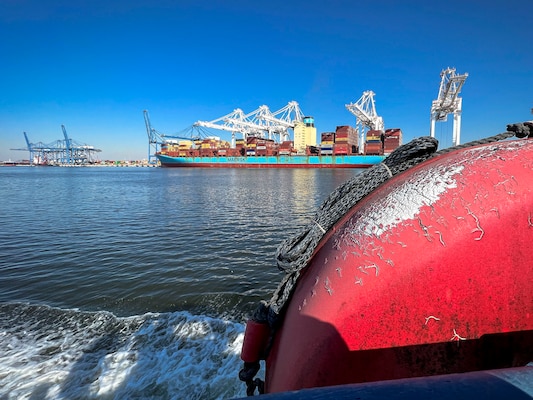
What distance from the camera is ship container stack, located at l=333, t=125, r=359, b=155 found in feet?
176

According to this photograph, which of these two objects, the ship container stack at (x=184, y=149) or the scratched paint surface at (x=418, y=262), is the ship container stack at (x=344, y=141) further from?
the scratched paint surface at (x=418, y=262)

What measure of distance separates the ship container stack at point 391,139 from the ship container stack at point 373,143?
883mm

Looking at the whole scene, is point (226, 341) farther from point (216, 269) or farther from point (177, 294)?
point (216, 269)

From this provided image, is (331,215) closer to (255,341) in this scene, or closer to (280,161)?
(255,341)

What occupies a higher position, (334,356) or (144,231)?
(334,356)

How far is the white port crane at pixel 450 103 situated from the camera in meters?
35.4

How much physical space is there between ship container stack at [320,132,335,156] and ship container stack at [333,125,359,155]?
0.92 meters

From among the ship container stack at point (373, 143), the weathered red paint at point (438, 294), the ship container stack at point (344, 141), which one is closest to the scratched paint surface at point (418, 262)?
the weathered red paint at point (438, 294)

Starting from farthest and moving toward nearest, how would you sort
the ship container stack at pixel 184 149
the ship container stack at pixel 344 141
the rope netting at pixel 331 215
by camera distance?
the ship container stack at pixel 184 149, the ship container stack at pixel 344 141, the rope netting at pixel 331 215

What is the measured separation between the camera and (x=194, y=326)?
3164mm

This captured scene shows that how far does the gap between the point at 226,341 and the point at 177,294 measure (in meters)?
1.45

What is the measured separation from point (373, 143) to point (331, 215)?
185 ft

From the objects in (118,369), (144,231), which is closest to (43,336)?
(118,369)

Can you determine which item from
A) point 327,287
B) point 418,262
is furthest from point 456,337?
point 327,287
